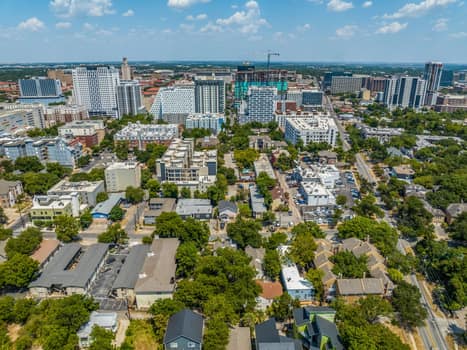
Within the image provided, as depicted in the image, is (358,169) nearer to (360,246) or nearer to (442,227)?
(442,227)

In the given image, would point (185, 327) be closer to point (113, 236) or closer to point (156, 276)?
point (156, 276)

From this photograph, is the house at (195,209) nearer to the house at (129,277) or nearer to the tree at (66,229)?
the house at (129,277)

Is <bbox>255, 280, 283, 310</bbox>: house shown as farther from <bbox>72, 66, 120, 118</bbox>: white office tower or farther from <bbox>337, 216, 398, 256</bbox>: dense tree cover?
<bbox>72, 66, 120, 118</bbox>: white office tower

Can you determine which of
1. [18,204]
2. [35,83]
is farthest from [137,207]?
[35,83]

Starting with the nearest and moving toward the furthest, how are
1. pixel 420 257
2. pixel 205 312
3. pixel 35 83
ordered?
pixel 205 312 < pixel 420 257 < pixel 35 83

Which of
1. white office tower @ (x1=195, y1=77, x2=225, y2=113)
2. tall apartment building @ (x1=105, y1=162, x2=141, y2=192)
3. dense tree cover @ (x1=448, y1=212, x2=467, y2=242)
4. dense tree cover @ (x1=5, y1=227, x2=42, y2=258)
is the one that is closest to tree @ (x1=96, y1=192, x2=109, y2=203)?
tall apartment building @ (x1=105, y1=162, x2=141, y2=192)
